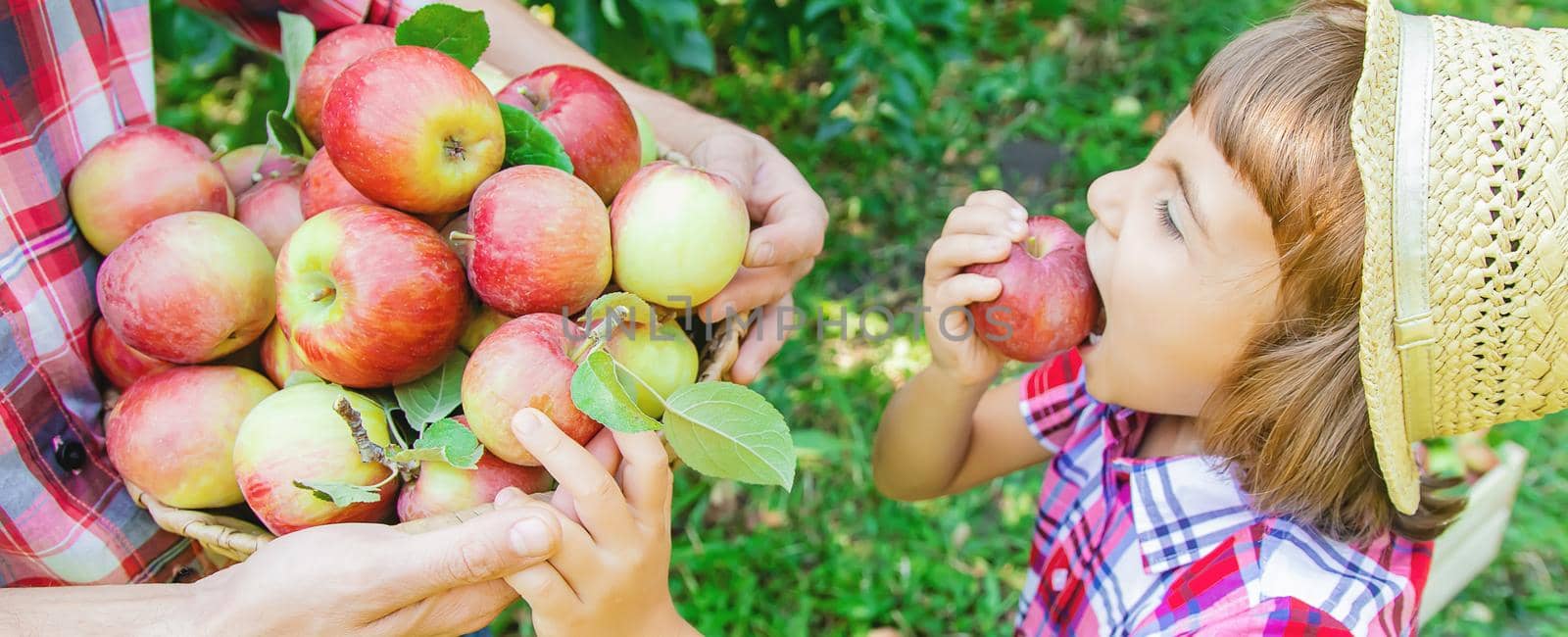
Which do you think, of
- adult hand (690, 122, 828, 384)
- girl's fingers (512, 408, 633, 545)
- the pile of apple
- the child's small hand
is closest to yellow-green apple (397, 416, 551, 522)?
the pile of apple

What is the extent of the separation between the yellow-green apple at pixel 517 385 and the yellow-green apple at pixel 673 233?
0.16 m

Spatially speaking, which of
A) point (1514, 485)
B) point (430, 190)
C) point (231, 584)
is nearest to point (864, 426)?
point (1514, 485)

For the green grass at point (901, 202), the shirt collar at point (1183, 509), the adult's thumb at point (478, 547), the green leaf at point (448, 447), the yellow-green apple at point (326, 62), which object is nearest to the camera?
the adult's thumb at point (478, 547)

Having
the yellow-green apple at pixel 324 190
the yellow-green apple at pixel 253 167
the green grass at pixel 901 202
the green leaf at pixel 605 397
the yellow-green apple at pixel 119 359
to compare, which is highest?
the yellow-green apple at pixel 324 190

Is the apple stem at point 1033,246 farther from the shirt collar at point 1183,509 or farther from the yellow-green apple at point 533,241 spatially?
the yellow-green apple at point 533,241

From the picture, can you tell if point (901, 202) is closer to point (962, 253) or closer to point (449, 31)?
point (962, 253)

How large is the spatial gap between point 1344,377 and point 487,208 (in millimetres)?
950

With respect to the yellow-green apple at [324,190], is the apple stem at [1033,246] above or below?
below

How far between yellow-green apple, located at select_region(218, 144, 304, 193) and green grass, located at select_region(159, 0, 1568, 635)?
0.05 m

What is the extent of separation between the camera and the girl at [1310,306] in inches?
39.6

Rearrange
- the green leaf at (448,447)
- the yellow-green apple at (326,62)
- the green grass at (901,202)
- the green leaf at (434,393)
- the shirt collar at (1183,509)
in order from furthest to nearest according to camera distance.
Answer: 1. the green grass at (901,202)
2. the yellow-green apple at (326,62)
3. the shirt collar at (1183,509)
4. the green leaf at (434,393)
5. the green leaf at (448,447)

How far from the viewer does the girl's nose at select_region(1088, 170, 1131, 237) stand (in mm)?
1252

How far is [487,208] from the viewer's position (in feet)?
3.86

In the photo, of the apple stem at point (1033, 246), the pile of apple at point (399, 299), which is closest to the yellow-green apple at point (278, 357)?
the pile of apple at point (399, 299)
